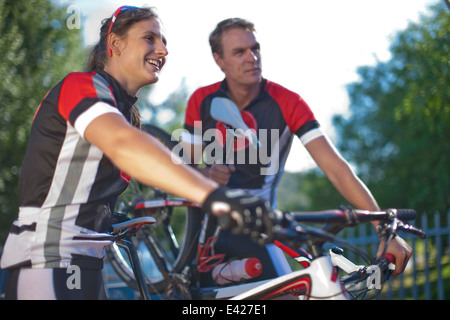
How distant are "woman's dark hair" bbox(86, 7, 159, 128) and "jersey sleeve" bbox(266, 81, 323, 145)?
1.14m

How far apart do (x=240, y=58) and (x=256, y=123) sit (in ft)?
1.74

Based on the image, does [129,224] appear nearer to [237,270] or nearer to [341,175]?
[237,270]

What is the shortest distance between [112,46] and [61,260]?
102cm

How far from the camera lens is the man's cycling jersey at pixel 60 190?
1796 millimetres

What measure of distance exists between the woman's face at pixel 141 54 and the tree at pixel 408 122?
4.42 m

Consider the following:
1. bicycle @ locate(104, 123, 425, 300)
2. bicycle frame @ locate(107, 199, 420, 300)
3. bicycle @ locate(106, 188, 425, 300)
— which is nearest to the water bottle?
bicycle @ locate(104, 123, 425, 300)

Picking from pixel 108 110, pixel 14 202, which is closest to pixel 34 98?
pixel 14 202

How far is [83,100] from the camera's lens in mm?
1712

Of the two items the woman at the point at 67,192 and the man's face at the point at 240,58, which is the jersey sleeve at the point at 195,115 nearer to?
the man's face at the point at 240,58

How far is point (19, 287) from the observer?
70.3 inches

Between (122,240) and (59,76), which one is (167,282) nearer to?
(122,240)

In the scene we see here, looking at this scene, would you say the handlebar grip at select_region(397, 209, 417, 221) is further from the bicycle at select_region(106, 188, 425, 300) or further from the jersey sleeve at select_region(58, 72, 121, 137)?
the jersey sleeve at select_region(58, 72, 121, 137)

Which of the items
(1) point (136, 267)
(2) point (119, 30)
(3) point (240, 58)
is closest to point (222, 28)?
(3) point (240, 58)

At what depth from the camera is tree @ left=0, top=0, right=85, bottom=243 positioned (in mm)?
10820
